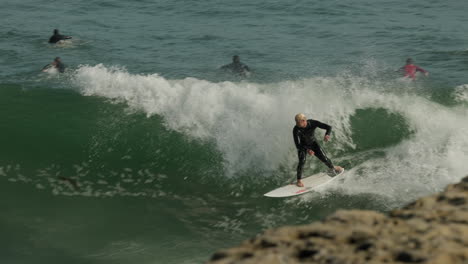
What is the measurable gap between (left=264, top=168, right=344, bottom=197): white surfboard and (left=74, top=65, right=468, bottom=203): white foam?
0.51m

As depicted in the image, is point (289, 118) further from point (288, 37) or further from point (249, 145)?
point (288, 37)

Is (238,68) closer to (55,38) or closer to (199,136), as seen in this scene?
(199,136)

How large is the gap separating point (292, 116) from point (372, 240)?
9.66 meters

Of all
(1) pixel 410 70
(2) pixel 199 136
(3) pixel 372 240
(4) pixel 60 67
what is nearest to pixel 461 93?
(1) pixel 410 70

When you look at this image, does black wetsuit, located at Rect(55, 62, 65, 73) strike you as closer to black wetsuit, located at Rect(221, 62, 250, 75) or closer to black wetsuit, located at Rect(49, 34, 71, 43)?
black wetsuit, located at Rect(49, 34, 71, 43)

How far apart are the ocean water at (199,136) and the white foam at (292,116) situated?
0.14ft

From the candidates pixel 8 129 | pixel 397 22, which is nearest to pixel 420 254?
pixel 8 129

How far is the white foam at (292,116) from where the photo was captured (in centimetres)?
1191

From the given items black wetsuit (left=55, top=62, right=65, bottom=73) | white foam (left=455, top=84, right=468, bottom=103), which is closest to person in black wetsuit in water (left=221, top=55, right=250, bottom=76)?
black wetsuit (left=55, top=62, right=65, bottom=73)

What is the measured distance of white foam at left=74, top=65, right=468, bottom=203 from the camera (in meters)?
11.9

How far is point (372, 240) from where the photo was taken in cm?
421

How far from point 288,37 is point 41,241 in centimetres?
1666

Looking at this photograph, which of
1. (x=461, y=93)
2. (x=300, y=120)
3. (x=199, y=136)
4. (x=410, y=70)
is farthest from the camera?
(x=410, y=70)

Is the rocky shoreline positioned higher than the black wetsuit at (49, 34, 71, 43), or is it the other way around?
the black wetsuit at (49, 34, 71, 43)
